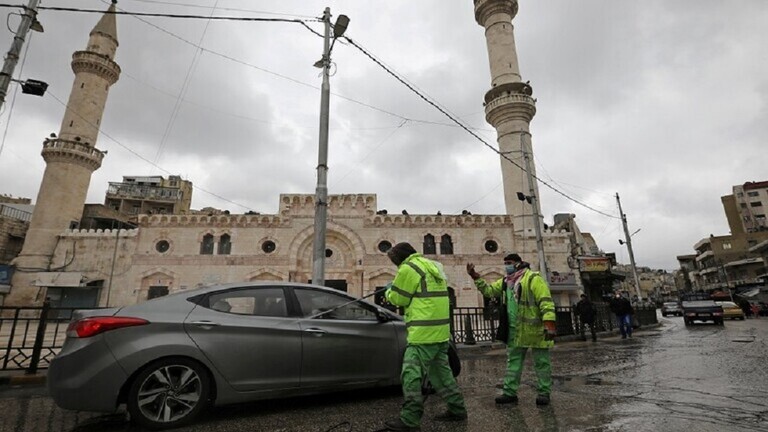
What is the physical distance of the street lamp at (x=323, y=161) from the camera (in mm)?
7671

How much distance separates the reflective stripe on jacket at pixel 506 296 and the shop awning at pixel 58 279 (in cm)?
2662

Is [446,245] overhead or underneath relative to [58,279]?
overhead

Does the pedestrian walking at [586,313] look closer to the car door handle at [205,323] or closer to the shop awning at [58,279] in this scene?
the car door handle at [205,323]

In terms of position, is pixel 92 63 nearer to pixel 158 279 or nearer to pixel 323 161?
pixel 158 279

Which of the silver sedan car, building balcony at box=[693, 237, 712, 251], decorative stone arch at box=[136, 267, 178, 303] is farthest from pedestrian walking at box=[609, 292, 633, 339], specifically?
building balcony at box=[693, 237, 712, 251]

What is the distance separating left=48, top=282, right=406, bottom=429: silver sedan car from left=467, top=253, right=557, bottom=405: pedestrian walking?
4.42 feet

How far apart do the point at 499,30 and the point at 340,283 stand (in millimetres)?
23357

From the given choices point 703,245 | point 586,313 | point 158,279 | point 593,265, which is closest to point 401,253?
point 586,313

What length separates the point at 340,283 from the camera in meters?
24.8

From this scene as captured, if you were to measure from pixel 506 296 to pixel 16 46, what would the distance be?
34.7 feet

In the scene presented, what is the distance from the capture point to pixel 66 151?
24.2m

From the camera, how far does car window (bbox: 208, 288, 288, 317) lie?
411 cm

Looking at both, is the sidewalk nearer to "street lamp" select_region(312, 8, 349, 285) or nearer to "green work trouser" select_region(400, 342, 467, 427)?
"street lamp" select_region(312, 8, 349, 285)

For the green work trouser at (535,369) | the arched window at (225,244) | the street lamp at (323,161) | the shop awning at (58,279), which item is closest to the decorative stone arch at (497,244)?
the arched window at (225,244)
